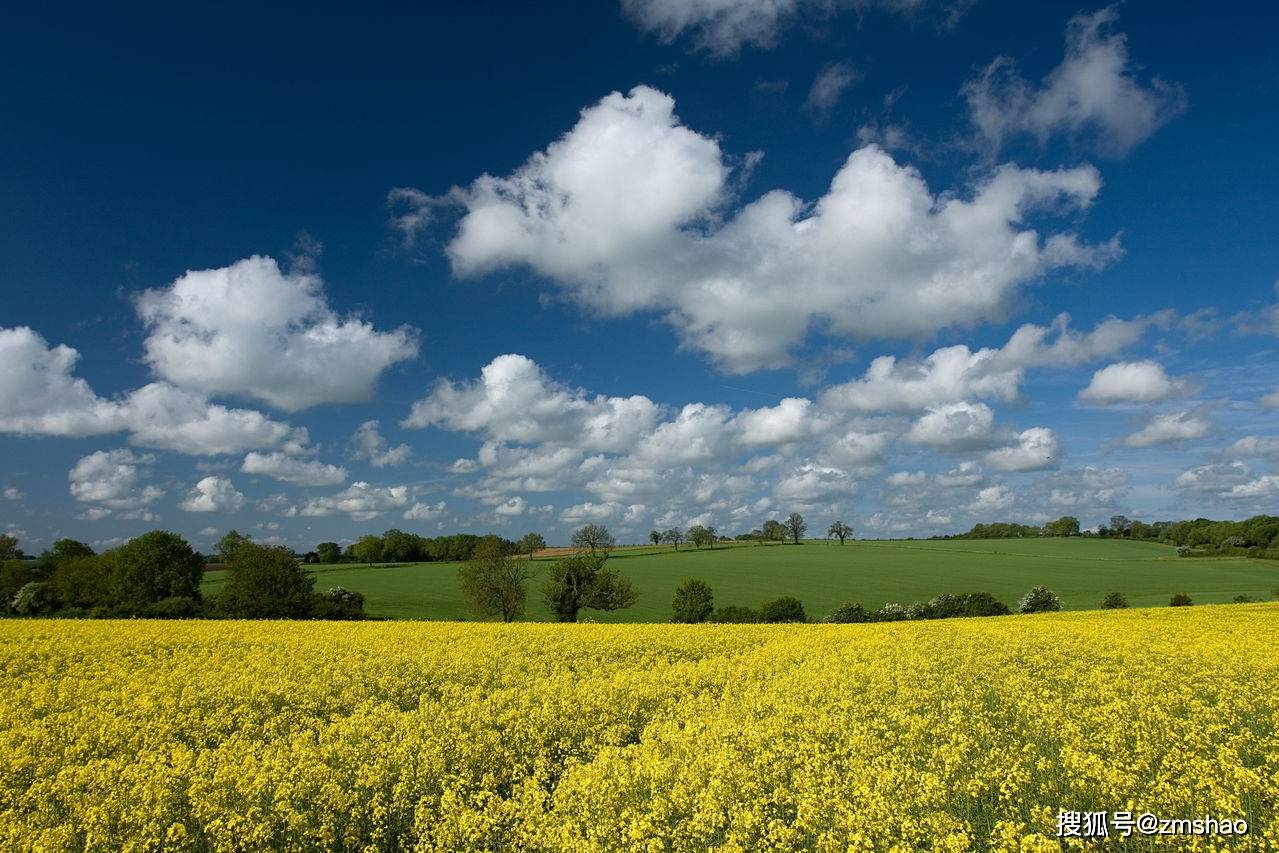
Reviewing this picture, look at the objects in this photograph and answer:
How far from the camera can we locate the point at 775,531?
13700 centimetres

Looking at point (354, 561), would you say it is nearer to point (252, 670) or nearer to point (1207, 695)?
point (252, 670)

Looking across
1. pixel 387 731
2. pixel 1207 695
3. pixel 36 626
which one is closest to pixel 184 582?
pixel 36 626

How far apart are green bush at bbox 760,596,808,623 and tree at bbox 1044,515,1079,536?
132503 mm

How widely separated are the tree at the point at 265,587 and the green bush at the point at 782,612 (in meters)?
34.5

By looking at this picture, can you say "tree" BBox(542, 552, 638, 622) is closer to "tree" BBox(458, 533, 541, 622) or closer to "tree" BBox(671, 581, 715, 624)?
"tree" BBox(458, 533, 541, 622)

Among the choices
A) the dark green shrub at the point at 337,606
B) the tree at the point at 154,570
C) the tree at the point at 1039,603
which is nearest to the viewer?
the dark green shrub at the point at 337,606

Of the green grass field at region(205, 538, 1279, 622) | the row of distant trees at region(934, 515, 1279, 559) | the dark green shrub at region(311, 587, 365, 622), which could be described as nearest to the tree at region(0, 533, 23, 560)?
the green grass field at region(205, 538, 1279, 622)

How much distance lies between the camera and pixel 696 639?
22.9 m

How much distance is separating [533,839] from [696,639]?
16.9 m

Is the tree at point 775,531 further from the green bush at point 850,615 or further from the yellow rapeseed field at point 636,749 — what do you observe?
the yellow rapeseed field at point 636,749

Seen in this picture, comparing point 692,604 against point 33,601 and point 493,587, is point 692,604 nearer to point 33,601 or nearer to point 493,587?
point 493,587

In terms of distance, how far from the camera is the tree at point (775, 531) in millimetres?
136250

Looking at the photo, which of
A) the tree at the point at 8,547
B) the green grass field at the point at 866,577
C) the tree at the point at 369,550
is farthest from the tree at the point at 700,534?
the tree at the point at 8,547

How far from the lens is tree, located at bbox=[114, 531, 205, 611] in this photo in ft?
178
